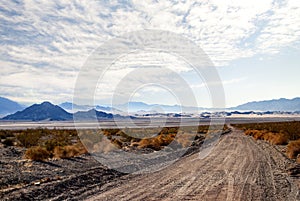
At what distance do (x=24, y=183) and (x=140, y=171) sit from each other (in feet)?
17.3

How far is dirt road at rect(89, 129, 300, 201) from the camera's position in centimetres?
1084

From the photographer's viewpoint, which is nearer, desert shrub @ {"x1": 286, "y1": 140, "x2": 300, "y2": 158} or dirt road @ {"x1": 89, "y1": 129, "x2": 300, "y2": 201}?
dirt road @ {"x1": 89, "y1": 129, "x2": 300, "y2": 201}

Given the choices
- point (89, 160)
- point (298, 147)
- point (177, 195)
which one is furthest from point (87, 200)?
point (298, 147)

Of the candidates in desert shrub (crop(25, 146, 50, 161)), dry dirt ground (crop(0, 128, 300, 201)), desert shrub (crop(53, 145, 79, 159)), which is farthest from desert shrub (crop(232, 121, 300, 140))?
desert shrub (crop(25, 146, 50, 161))

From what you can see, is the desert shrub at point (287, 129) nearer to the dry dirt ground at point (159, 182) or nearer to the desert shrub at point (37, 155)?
the dry dirt ground at point (159, 182)

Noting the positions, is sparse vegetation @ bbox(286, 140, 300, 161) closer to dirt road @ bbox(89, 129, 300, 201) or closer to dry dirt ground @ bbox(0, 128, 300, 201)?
dry dirt ground @ bbox(0, 128, 300, 201)

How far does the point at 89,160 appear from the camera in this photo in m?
21.4

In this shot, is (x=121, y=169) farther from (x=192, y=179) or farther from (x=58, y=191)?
(x=58, y=191)

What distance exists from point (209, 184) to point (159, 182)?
5.97ft

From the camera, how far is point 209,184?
12.7m

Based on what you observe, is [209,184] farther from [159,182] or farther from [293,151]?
[293,151]

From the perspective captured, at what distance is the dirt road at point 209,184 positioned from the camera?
10.8 metres

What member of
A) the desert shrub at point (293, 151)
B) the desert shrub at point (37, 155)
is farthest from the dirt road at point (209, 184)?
the desert shrub at point (37, 155)

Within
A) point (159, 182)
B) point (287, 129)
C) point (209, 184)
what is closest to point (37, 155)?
point (159, 182)
